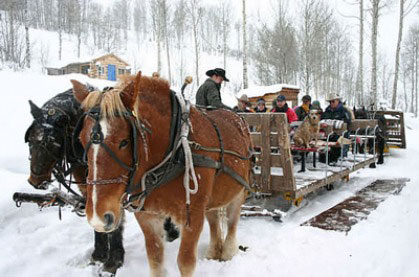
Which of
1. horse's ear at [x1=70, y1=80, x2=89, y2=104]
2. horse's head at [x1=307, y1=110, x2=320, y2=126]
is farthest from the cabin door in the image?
horse's ear at [x1=70, y1=80, x2=89, y2=104]

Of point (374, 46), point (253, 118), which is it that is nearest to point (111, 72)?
point (374, 46)

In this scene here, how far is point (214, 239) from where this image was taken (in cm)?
376

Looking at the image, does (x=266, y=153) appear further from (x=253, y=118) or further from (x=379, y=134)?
(x=379, y=134)

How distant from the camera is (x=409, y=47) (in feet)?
132

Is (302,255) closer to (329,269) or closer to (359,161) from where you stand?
(329,269)

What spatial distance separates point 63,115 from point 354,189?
19.6 feet

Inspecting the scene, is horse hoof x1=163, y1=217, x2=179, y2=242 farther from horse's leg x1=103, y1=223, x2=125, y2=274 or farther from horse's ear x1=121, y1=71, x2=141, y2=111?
horse's ear x1=121, y1=71, x2=141, y2=111

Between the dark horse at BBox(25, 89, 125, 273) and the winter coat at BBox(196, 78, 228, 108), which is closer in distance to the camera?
the dark horse at BBox(25, 89, 125, 273)

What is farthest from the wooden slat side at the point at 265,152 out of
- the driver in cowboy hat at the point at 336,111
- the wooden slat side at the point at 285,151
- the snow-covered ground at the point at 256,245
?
the driver in cowboy hat at the point at 336,111

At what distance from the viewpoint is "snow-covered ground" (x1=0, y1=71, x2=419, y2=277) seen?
3250mm

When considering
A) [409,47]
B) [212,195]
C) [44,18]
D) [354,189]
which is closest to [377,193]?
[354,189]

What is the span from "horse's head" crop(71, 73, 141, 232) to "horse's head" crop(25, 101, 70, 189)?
913 mm

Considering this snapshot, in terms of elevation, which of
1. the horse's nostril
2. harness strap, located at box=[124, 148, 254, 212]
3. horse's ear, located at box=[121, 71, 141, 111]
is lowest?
the horse's nostril

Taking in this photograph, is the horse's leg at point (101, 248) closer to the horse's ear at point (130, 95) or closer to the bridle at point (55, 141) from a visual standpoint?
the bridle at point (55, 141)
